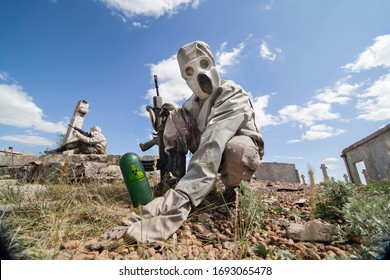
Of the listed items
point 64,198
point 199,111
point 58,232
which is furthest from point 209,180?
point 64,198

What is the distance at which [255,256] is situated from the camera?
121cm

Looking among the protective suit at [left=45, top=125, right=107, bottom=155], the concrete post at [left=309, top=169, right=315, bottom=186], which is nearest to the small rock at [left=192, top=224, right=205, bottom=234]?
the concrete post at [left=309, top=169, right=315, bottom=186]

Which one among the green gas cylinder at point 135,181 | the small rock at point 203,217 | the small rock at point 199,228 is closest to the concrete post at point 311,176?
the small rock at point 199,228

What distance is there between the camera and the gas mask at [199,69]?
87.3 inches

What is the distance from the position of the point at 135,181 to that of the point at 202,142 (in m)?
0.75

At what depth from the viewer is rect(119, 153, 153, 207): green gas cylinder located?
1963 millimetres

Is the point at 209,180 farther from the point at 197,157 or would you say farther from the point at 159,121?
the point at 159,121

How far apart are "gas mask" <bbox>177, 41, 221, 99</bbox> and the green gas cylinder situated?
95 centimetres

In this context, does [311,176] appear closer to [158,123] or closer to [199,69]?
[199,69]

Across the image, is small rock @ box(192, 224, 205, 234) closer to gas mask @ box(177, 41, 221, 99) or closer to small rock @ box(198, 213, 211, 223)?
small rock @ box(198, 213, 211, 223)

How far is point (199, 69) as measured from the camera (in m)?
2.24

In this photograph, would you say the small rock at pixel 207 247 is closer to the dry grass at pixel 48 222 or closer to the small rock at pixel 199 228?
the small rock at pixel 199 228

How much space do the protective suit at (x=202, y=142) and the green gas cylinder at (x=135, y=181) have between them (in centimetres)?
37
